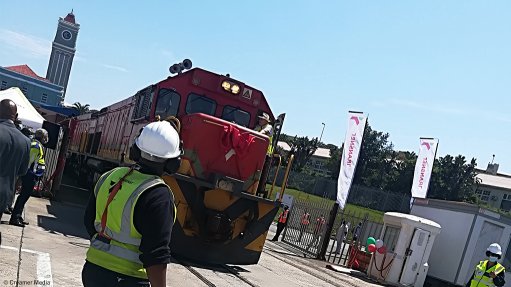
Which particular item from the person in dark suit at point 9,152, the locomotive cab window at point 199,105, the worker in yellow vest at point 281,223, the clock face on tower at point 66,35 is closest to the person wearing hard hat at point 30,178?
the locomotive cab window at point 199,105

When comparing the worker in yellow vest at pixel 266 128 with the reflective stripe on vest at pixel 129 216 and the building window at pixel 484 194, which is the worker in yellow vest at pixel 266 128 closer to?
the reflective stripe on vest at pixel 129 216

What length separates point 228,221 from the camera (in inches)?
417

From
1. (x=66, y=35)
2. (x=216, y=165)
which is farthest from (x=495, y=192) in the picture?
(x=66, y=35)

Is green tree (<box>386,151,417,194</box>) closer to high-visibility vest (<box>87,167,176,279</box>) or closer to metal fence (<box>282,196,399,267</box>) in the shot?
metal fence (<box>282,196,399,267</box>)

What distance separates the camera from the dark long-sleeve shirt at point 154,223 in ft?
10.1

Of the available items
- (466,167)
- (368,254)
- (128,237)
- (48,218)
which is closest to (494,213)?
(368,254)

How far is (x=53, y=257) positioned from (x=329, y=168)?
9379cm

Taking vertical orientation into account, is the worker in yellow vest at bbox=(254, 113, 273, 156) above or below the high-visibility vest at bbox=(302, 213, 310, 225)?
above

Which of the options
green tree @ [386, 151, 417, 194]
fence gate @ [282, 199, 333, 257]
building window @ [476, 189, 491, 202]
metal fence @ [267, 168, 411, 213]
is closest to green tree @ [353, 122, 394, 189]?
green tree @ [386, 151, 417, 194]

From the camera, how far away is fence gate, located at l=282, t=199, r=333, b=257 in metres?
22.3

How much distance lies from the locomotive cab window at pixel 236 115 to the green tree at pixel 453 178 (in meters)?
75.3

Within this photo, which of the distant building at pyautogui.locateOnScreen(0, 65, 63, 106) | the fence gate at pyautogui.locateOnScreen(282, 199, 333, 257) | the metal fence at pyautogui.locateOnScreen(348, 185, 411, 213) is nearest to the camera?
the fence gate at pyautogui.locateOnScreen(282, 199, 333, 257)

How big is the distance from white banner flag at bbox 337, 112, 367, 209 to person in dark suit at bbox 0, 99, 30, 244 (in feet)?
50.2

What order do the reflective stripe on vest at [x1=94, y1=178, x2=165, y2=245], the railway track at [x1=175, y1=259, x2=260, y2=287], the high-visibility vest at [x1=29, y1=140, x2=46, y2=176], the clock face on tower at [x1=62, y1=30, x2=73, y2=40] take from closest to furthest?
the reflective stripe on vest at [x1=94, y1=178, x2=165, y2=245] < the railway track at [x1=175, y1=259, x2=260, y2=287] < the high-visibility vest at [x1=29, y1=140, x2=46, y2=176] < the clock face on tower at [x1=62, y1=30, x2=73, y2=40]
